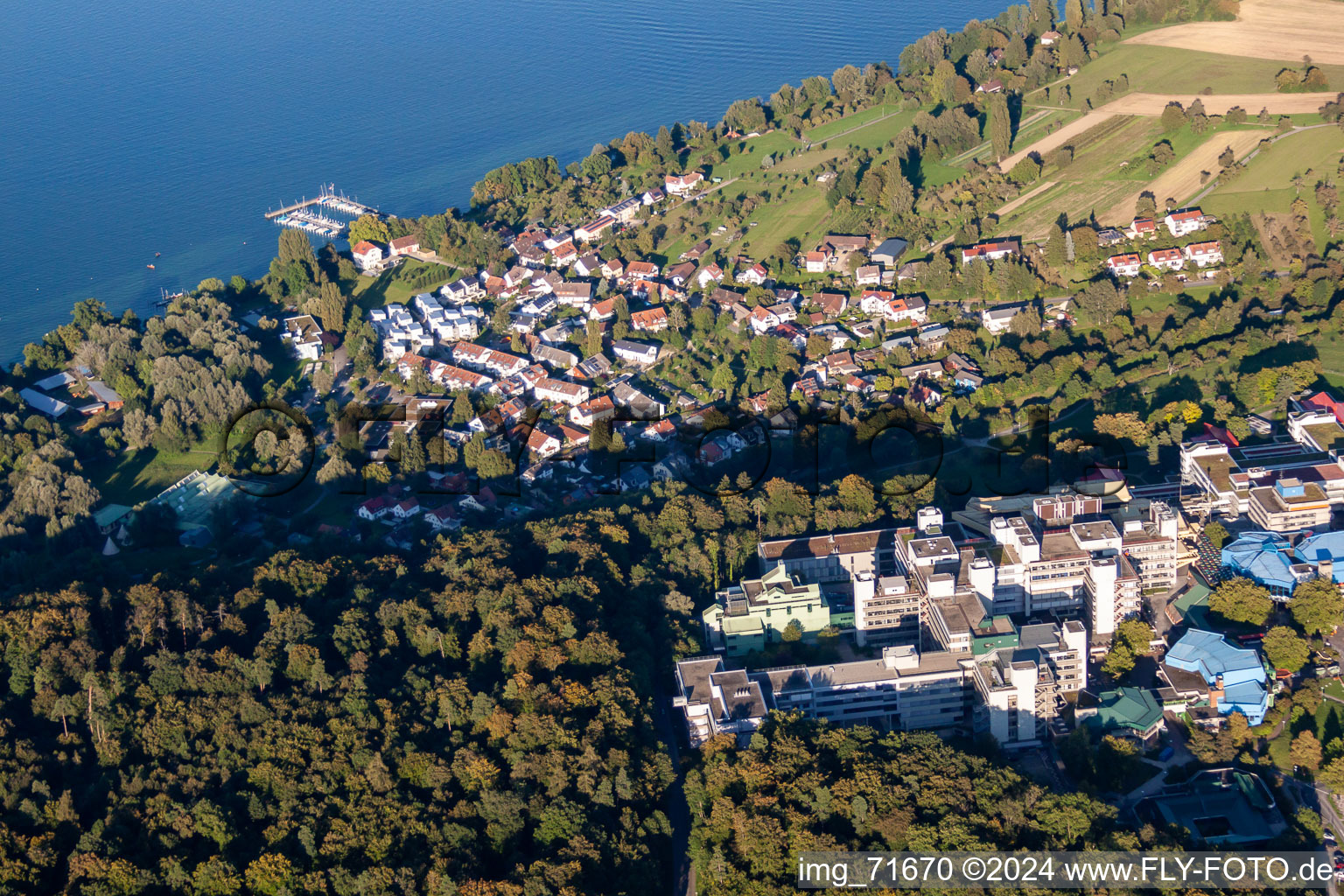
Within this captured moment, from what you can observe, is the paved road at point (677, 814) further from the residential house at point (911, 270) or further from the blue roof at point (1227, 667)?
the residential house at point (911, 270)

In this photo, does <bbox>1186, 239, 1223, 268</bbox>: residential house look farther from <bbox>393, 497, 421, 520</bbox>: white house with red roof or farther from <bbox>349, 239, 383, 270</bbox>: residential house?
<bbox>349, 239, 383, 270</bbox>: residential house

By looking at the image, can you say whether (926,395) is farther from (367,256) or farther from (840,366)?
(367,256)

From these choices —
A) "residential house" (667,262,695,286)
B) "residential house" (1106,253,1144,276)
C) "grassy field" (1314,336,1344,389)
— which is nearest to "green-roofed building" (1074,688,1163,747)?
"grassy field" (1314,336,1344,389)

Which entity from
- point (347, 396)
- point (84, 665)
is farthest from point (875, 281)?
point (84, 665)

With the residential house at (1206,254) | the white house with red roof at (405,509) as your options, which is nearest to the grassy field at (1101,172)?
the residential house at (1206,254)

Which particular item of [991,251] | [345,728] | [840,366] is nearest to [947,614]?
[345,728]
